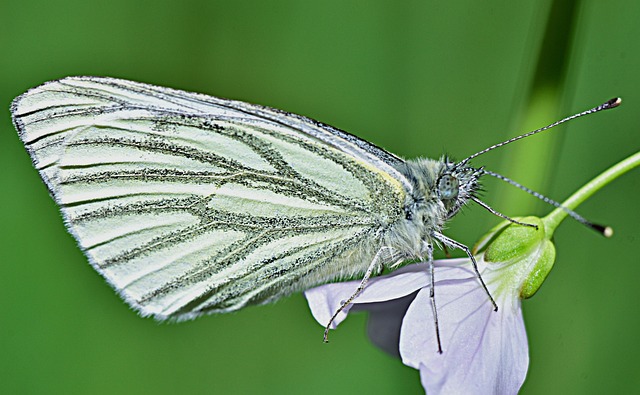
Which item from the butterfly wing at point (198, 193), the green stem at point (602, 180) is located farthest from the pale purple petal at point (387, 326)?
the green stem at point (602, 180)

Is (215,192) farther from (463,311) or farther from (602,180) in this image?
(602,180)

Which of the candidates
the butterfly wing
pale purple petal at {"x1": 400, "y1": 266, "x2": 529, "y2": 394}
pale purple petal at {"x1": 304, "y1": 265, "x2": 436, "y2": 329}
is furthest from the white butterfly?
pale purple petal at {"x1": 400, "y1": 266, "x2": 529, "y2": 394}

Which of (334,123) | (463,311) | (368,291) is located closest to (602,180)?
(463,311)

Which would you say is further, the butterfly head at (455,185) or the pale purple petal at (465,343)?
the butterfly head at (455,185)

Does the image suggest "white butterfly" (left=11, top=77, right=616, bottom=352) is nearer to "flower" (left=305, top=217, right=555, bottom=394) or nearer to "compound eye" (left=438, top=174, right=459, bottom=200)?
"compound eye" (left=438, top=174, right=459, bottom=200)

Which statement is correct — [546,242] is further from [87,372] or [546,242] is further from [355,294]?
[87,372]

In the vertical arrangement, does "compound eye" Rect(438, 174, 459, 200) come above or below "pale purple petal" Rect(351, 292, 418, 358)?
above

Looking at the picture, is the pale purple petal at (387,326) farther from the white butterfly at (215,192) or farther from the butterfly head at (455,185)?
the butterfly head at (455,185)

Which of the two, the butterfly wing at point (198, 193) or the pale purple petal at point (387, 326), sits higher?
the butterfly wing at point (198, 193)
